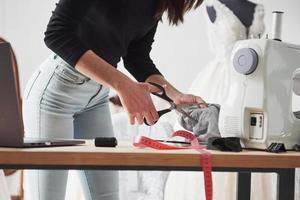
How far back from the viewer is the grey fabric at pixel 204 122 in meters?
1.07

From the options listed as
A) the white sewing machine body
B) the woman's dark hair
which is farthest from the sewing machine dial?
the woman's dark hair

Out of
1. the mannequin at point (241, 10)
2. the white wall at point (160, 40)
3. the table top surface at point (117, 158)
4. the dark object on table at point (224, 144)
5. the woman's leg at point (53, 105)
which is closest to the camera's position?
the table top surface at point (117, 158)

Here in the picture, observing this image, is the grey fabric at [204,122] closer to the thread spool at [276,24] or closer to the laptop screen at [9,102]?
the thread spool at [276,24]

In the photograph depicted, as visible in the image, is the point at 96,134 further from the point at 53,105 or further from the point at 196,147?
the point at 196,147

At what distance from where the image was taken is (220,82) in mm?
2193

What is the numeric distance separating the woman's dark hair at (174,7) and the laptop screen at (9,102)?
1.49ft

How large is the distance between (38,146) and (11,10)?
206 centimetres

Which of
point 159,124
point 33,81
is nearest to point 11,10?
point 159,124

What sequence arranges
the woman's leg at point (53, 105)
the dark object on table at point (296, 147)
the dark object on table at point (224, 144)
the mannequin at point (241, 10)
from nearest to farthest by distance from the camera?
the dark object on table at point (224, 144) < the dark object on table at point (296, 147) < the woman's leg at point (53, 105) < the mannequin at point (241, 10)

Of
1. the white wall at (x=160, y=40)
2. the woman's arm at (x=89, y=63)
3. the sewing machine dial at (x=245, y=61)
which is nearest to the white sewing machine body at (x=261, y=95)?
the sewing machine dial at (x=245, y=61)

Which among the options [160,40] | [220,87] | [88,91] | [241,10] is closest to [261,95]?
[88,91]

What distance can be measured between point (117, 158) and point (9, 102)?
8.6 inches

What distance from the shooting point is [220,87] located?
2.15 m

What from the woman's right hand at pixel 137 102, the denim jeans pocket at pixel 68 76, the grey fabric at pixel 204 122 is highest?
the denim jeans pocket at pixel 68 76
